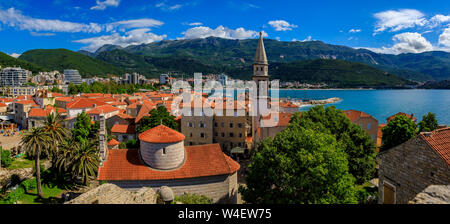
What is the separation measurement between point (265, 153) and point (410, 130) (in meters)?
23.4

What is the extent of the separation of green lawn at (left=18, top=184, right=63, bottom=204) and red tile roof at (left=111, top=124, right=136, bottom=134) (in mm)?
15266

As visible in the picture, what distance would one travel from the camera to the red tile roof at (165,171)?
18.2m

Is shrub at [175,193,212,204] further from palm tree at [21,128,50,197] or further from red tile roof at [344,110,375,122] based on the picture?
red tile roof at [344,110,375,122]

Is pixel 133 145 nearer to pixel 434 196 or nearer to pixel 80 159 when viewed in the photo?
pixel 80 159

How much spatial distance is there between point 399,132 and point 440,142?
20378mm

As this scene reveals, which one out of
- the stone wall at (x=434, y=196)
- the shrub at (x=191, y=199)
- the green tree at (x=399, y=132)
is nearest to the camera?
the stone wall at (x=434, y=196)

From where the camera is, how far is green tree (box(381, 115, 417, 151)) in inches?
1144

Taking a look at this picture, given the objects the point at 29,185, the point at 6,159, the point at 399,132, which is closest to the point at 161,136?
the point at 29,185

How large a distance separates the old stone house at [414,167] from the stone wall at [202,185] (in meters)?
10.2

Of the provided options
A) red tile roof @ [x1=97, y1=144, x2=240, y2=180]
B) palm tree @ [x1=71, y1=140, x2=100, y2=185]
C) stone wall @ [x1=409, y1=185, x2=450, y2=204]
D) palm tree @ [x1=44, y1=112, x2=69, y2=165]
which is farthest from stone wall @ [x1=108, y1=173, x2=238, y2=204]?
palm tree @ [x1=44, y1=112, x2=69, y2=165]

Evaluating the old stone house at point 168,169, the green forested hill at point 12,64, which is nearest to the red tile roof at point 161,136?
the old stone house at point 168,169

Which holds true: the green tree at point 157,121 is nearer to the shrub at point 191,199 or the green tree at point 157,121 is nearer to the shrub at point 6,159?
the shrub at point 6,159
